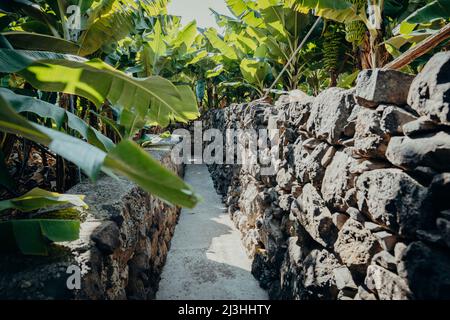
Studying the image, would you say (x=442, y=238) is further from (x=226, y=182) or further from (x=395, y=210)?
(x=226, y=182)

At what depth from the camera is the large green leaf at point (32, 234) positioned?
1.56 m

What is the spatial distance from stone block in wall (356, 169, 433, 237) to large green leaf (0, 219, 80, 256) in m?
1.77

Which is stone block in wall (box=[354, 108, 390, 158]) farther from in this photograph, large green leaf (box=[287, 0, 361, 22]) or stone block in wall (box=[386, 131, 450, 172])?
large green leaf (box=[287, 0, 361, 22])

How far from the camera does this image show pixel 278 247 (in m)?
3.34

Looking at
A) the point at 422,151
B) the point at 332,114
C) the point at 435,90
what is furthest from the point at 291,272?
the point at 435,90

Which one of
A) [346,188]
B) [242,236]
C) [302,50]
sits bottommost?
[242,236]

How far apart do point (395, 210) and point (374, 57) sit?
233 centimetres

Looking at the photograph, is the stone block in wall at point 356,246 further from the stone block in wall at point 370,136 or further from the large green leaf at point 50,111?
the large green leaf at point 50,111

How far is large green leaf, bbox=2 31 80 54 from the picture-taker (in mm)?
2104

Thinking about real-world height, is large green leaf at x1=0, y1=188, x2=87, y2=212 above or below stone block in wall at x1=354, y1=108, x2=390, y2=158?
below

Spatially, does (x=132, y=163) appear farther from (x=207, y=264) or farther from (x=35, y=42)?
(x=207, y=264)

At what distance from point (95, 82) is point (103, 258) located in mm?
1225

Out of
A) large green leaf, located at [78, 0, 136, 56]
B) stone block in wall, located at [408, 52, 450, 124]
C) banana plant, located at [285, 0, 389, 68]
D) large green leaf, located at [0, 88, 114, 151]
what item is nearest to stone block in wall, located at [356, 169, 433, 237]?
stone block in wall, located at [408, 52, 450, 124]

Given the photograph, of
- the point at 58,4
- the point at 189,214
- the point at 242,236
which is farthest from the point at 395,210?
the point at 189,214
